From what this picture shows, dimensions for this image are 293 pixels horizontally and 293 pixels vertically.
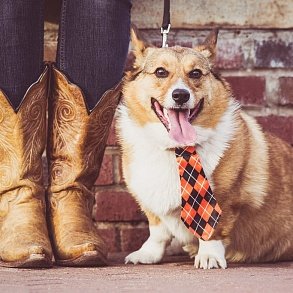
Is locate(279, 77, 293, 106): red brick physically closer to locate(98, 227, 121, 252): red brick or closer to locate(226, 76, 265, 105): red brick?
locate(226, 76, 265, 105): red brick

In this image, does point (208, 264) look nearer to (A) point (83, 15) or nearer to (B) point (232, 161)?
(B) point (232, 161)

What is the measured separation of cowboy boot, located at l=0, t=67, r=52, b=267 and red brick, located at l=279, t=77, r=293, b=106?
109cm

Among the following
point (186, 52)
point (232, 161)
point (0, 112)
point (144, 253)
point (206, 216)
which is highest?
point (186, 52)

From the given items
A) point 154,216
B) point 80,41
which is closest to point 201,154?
point 154,216

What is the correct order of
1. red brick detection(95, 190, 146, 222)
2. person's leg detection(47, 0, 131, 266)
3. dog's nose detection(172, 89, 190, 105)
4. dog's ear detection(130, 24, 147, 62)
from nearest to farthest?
person's leg detection(47, 0, 131, 266)
dog's nose detection(172, 89, 190, 105)
dog's ear detection(130, 24, 147, 62)
red brick detection(95, 190, 146, 222)

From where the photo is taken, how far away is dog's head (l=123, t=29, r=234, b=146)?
2.49 meters

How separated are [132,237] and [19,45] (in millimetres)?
1094

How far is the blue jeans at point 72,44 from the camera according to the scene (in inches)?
88.7

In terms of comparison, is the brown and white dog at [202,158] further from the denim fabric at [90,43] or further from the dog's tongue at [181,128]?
the denim fabric at [90,43]

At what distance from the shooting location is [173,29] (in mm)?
3029

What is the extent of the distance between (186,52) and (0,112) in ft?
2.37

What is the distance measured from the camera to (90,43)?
2.35m

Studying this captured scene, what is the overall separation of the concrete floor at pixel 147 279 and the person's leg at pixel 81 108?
0.19 meters

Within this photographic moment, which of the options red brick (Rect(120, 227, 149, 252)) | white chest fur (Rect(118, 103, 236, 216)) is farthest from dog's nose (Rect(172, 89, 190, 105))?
red brick (Rect(120, 227, 149, 252))
